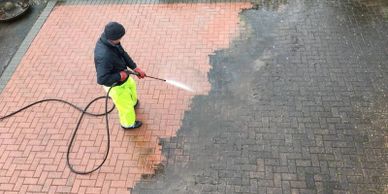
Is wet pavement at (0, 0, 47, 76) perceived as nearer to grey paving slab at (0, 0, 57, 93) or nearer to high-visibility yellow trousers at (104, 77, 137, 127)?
grey paving slab at (0, 0, 57, 93)

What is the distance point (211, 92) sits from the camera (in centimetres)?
649

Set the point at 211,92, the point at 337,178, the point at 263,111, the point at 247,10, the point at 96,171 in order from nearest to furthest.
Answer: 1. the point at 337,178
2. the point at 96,171
3. the point at 263,111
4. the point at 211,92
5. the point at 247,10

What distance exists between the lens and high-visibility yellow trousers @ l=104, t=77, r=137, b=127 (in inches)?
215

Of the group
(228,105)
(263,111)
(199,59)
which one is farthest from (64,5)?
(263,111)

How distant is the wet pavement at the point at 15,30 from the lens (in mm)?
7959

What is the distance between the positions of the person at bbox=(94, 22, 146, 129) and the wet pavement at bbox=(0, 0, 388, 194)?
2.33ft

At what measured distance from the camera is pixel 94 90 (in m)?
6.76

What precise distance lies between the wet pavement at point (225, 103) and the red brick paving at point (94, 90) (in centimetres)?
2

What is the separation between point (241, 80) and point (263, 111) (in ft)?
2.73

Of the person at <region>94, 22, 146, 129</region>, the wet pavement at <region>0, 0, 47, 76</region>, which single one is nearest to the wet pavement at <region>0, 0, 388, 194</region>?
the wet pavement at <region>0, 0, 47, 76</region>

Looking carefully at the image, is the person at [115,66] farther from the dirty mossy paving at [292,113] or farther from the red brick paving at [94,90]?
the dirty mossy paving at [292,113]

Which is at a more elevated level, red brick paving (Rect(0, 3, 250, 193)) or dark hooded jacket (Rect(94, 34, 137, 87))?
dark hooded jacket (Rect(94, 34, 137, 87))

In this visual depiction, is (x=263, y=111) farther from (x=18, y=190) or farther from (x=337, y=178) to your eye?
(x=18, y=190)

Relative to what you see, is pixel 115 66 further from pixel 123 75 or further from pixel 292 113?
pixel 292 113
